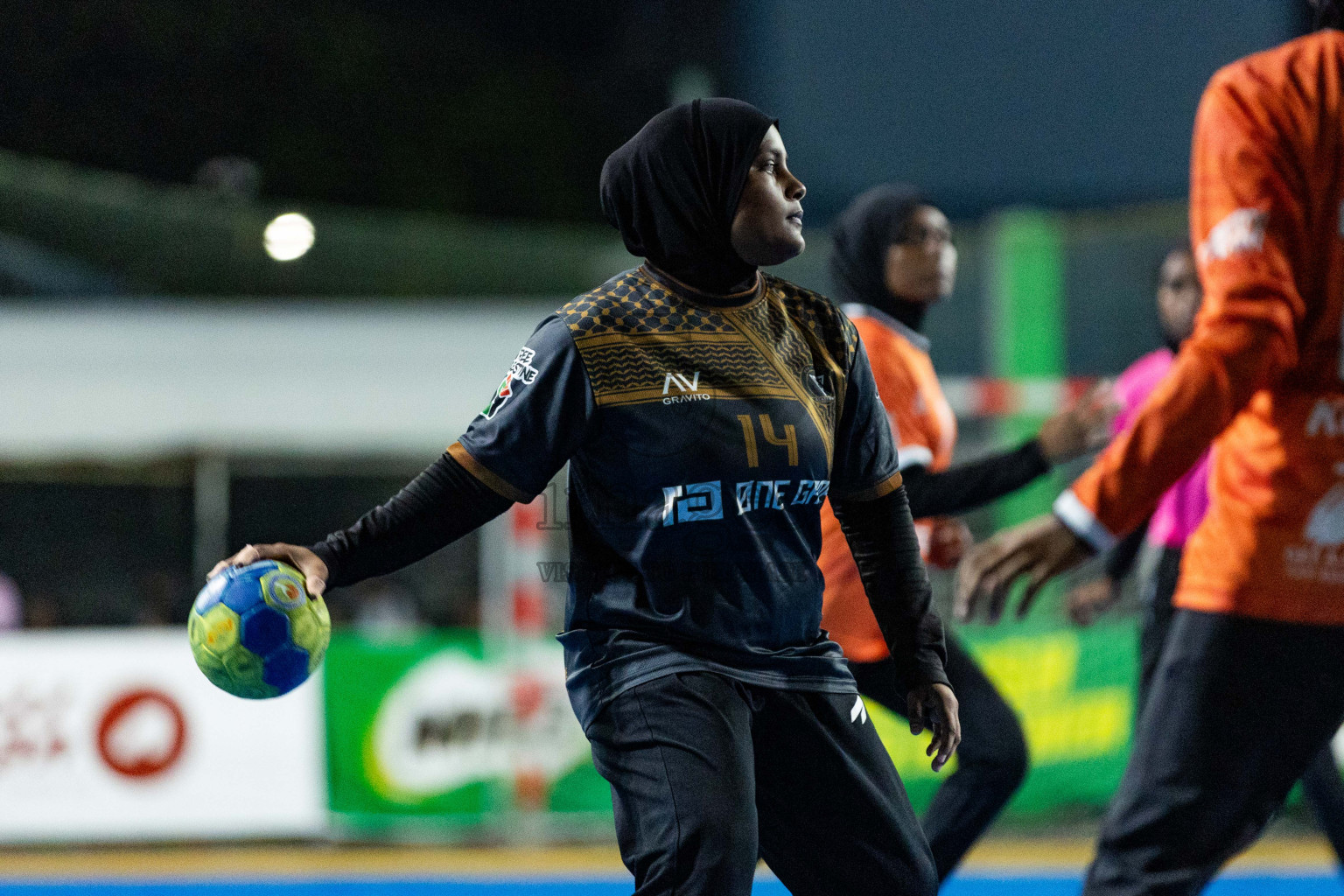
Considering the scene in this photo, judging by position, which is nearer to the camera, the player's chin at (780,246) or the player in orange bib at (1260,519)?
the player in orange bib at (1260,519)

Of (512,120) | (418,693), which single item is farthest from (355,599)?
(512,120)

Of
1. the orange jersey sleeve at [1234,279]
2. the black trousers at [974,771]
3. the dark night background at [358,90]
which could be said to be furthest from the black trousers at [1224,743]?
the dark night background at [358,90]

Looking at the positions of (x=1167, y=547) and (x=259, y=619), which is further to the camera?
(x=1167, y=547)

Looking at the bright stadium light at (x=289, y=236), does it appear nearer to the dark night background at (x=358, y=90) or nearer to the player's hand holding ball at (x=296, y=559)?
the player's hand holding ball at (x=296, y=559)

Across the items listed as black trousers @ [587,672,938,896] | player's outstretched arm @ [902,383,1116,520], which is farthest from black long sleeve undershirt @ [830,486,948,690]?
player's outstretched arm @ [902,383,1116,520]

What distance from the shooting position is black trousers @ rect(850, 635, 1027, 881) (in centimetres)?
358

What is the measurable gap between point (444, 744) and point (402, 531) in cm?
578

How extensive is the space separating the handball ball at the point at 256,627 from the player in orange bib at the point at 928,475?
1.42 metres

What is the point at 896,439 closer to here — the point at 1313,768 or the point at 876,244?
the point at 876,244

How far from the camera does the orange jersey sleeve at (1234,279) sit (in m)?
2.24

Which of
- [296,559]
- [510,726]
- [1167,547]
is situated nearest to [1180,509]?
[1167,547]

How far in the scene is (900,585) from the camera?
108 inches

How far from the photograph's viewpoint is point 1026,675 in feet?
25.5

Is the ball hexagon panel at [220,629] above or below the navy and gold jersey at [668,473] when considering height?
below
